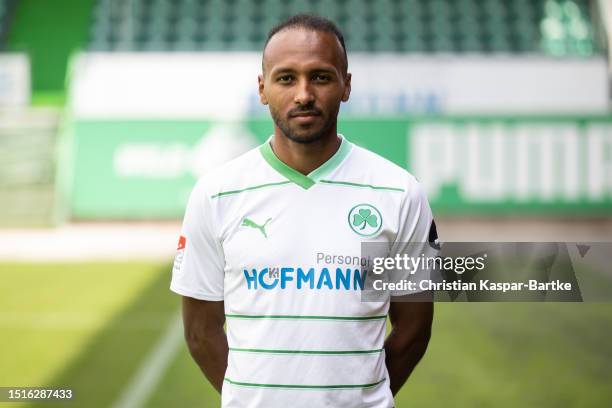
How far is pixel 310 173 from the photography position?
2.11 metres

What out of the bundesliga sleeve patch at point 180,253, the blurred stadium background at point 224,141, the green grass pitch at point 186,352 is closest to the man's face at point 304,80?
the bundesliga sleeve patch at point 180,253

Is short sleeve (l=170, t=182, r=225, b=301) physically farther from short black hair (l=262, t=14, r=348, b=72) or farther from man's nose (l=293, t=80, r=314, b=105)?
short black hair (l=262, t=14, r=348, b=72)

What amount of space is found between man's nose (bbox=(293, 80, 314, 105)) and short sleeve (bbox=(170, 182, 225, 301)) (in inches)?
15.0

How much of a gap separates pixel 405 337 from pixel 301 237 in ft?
1.65

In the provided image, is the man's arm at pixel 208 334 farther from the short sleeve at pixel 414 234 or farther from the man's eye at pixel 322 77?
the man's eye at pixel 322 77

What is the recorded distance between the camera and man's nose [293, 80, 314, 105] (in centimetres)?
200

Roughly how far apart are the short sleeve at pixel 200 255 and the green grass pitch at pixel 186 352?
3177 millimetres

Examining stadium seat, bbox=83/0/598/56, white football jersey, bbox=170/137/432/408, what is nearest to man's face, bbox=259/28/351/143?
white football jersey, bbox=170/137/432/408

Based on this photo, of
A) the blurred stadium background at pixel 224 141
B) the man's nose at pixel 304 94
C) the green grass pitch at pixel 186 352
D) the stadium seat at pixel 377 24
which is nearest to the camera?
the man's nose at pixel 304 94

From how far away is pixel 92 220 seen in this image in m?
13.3

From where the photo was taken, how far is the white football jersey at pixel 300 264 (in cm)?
200

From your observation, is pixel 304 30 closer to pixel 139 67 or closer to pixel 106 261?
pixel 106 261

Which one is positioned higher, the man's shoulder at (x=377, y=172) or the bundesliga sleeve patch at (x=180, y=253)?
the man's shoulder at (x=377, y=172)

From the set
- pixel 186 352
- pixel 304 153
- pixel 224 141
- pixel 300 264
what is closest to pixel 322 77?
pixel 304 153
